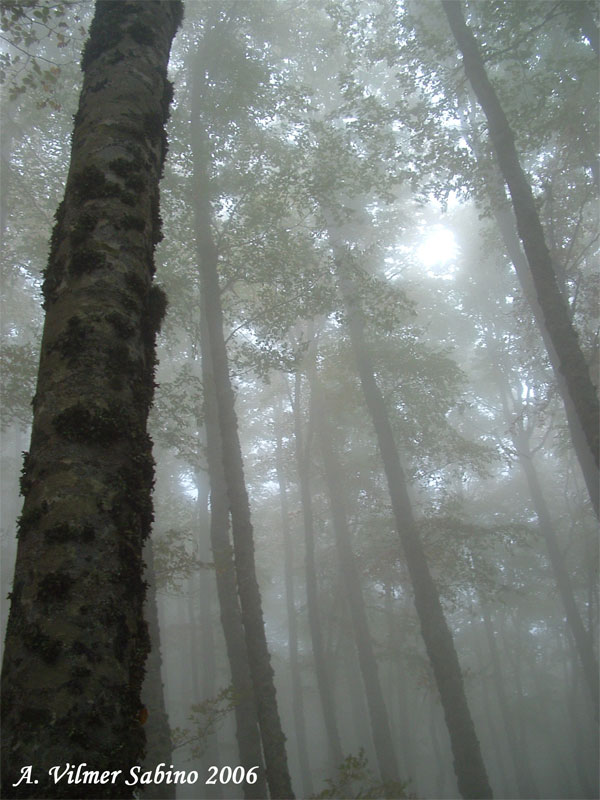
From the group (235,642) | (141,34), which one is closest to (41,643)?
(141,34)

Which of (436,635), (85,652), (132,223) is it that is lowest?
(85,652)

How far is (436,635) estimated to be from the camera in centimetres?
1050

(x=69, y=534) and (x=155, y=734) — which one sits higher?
(x=69, y=534)

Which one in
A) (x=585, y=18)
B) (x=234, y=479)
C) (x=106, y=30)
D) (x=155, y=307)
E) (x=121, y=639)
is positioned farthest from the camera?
(x=585, y=18)

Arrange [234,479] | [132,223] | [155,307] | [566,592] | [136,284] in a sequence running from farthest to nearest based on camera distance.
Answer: [566,592], [234,479], [155,307], [132,223], [136,284]

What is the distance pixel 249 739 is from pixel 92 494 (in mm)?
9252

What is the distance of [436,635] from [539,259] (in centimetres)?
737

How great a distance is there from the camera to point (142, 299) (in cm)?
251

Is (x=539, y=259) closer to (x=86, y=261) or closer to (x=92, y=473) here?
(x=86, y=261)

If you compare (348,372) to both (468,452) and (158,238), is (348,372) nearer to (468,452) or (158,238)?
(468,452)

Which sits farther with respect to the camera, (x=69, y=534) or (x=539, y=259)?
(x=539, y=259)

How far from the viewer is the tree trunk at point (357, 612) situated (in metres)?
14.1

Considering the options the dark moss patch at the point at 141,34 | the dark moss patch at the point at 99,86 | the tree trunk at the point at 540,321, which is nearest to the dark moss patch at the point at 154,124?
the dark moss patch at the point at 99,86

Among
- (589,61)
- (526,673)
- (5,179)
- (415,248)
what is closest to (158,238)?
(589,61)
